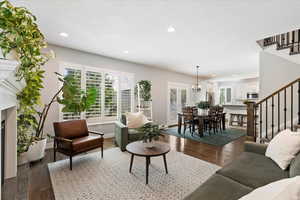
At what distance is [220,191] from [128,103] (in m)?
4.17

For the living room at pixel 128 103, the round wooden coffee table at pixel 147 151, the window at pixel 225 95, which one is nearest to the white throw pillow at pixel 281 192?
the living room at pixel 128 103

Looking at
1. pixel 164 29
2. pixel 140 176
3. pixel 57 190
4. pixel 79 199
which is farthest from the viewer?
pixel 164 29

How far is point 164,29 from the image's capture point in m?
2.80

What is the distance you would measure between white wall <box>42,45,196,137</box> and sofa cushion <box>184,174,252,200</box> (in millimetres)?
3792

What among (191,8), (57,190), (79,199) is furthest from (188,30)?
(57,190)

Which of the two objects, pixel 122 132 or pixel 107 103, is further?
pixel 107 103

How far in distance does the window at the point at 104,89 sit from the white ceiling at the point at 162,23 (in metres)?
0.73

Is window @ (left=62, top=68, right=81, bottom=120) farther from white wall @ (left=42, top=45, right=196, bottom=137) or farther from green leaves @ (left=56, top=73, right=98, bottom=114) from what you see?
green leaves @ (left=56, top=73, right=98, bottom=114)

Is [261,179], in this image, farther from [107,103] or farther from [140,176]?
[107,103]

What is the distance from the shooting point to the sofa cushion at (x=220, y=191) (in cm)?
113

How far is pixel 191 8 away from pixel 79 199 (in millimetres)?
3218

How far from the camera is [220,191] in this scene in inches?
47.1

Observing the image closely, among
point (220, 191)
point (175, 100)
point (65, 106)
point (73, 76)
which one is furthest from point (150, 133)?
point (175, 100)

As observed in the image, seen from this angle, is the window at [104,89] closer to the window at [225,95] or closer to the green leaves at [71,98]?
the green leaves at [71,98]
